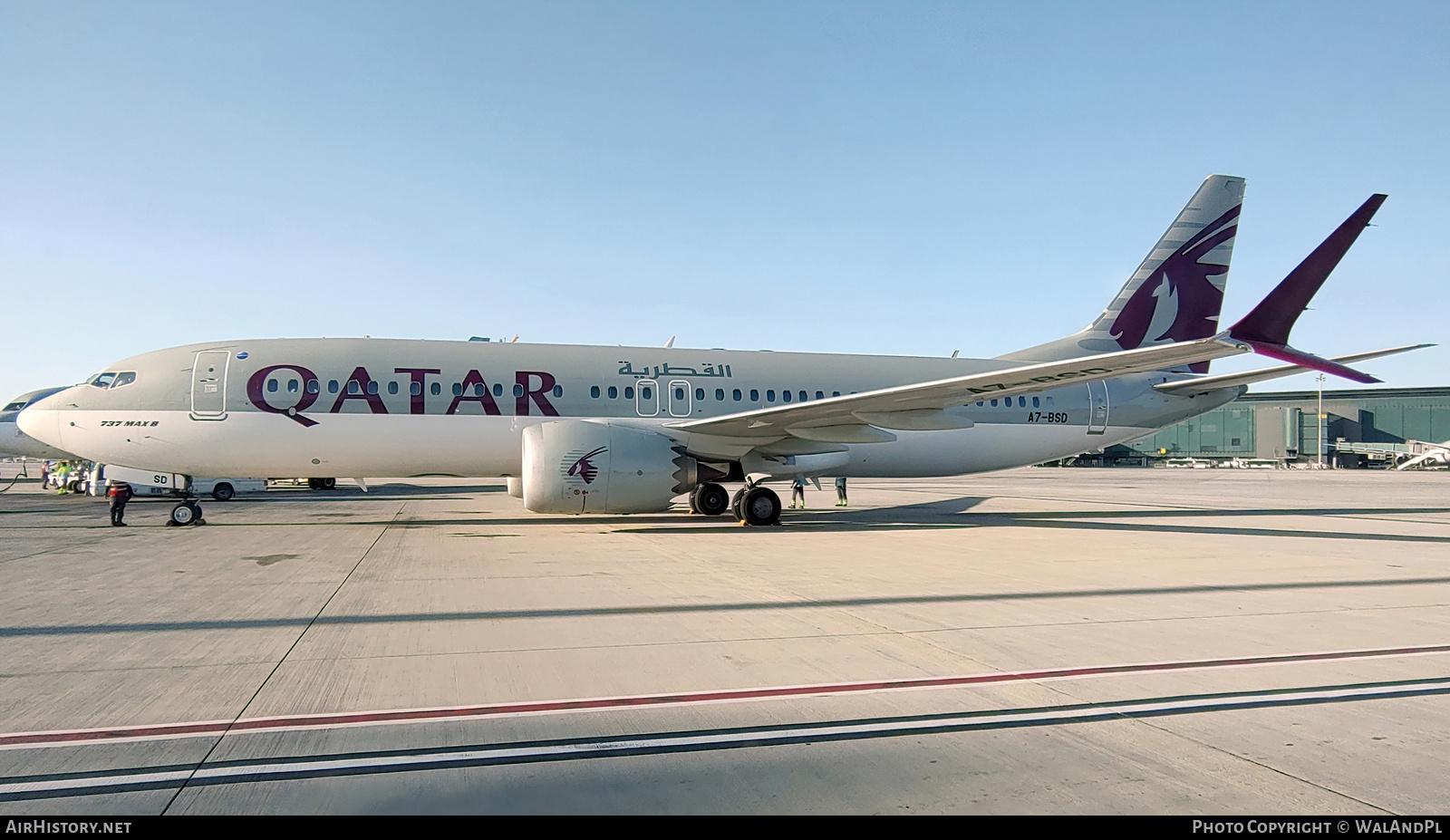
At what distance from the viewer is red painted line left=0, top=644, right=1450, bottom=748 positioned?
13.6 ft

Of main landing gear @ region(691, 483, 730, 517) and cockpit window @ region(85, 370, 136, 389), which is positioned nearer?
cockpit window @ region(85, 370, 136, 389)

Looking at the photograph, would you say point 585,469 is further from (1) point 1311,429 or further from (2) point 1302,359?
(1) point 1311,429

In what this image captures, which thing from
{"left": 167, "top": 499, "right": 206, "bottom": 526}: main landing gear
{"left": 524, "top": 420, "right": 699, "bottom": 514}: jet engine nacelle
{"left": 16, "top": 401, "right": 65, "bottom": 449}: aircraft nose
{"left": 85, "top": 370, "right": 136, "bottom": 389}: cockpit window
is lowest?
{"left": 167, "top": 499, "right": 206, "bottom": 526}: main landing gear

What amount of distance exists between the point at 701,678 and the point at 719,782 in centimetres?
173

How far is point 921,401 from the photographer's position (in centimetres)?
1456

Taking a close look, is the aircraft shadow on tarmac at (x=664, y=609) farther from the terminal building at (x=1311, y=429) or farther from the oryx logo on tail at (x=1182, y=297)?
the terminal building at (x=1311, y=429)

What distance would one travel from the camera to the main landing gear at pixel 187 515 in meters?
15.7

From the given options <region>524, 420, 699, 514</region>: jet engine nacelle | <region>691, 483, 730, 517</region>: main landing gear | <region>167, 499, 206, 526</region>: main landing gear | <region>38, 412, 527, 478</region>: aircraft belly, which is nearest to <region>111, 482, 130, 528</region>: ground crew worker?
<region>38, 412, 527, 478</region>: aircraft belly

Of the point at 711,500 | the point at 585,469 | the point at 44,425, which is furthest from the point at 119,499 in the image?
the point at 711,500

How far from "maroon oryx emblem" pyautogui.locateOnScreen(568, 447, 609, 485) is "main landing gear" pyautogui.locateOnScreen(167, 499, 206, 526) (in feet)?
25.4

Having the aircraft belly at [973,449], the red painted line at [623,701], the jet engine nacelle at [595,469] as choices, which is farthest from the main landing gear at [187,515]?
the red painted line at [623,701]

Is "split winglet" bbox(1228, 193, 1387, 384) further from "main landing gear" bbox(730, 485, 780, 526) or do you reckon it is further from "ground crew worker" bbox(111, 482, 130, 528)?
"ground crew worker" bbox(111, 482, 130, 528)

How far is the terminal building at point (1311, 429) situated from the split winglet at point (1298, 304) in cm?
7289
